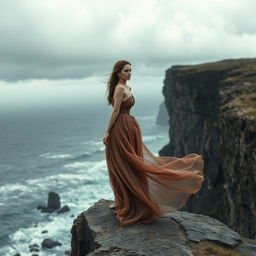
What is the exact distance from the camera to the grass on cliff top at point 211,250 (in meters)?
10.1

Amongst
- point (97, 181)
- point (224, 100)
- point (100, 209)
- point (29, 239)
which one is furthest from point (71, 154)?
point (100, 209)

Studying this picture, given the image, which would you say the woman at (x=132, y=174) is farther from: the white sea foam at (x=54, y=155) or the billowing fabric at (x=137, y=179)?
the white sea foam at (x=54, y=155)

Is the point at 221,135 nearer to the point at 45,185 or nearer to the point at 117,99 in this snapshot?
the point at 117,99

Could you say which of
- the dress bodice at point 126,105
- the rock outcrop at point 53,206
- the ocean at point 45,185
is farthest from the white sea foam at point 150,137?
the dress bodice at point 126,105

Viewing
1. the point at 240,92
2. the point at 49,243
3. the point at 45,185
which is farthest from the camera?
the point at 45,185

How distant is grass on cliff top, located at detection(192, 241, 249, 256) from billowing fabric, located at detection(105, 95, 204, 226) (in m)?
1.79

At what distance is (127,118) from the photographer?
12070mm

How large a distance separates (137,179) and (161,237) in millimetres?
2058

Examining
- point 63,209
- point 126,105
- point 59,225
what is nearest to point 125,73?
point 126,105

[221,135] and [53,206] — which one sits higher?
[221,135]

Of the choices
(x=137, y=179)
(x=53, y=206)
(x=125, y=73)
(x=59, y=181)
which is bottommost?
(x=53, y=206)

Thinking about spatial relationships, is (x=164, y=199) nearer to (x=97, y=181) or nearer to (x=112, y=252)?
(x=112, y=252)

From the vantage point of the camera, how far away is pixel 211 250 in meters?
10.4

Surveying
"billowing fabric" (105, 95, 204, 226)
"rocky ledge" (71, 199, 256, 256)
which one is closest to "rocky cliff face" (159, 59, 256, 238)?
"rocky ledge" (71, 199, 256, 256)
